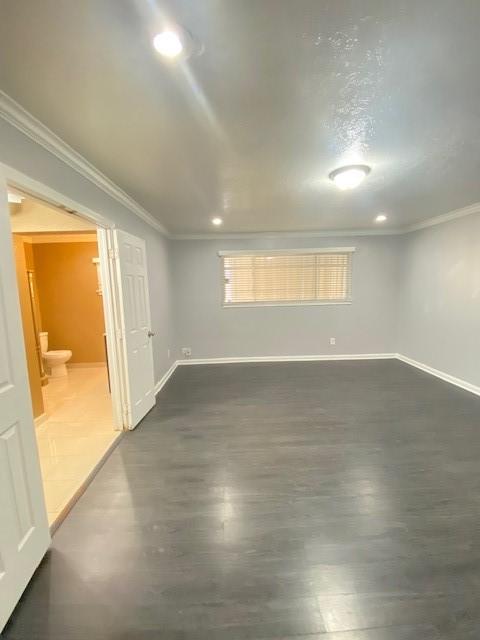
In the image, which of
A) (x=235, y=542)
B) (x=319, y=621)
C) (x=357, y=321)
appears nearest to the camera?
(x=319, y=621)

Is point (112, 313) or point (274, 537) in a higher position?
point (112, 313)

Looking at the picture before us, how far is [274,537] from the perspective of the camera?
162 cm

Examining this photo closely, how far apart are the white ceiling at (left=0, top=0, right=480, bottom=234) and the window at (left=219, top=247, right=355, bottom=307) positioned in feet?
8.75

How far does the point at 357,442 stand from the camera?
2.59 m

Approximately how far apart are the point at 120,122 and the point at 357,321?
4892 millimetres

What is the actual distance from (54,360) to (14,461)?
3961 millimetres

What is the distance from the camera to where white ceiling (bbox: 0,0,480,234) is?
3.26 feet

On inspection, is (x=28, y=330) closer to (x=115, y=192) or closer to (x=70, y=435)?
(x=70, y=435)

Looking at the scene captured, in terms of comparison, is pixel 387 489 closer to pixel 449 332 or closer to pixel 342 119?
pixel 342 119

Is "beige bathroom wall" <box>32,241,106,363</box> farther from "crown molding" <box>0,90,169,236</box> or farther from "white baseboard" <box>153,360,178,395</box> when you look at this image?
"crown molding" <box>0,90,169,236</box>

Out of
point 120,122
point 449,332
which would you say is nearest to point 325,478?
point 120,122

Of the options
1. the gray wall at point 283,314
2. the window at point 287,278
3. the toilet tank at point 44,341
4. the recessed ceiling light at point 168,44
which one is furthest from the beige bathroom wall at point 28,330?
the window at point 287,278

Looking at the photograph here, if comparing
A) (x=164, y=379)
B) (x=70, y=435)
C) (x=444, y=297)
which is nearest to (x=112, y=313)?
(x=70, y=435)

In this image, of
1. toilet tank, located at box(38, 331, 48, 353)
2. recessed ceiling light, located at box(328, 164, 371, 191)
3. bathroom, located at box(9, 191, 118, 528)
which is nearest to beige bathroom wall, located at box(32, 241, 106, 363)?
bathroom, located at box(9, 191, 118, 528)
